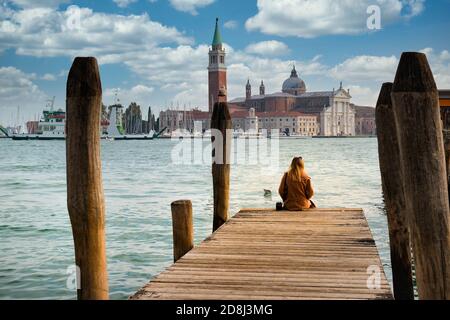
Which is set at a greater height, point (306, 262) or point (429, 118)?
point (429, 118)

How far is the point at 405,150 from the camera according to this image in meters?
2.67

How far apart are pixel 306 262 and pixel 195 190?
1599cm

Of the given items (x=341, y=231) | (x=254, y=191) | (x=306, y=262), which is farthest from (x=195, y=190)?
(x=306, y=262)

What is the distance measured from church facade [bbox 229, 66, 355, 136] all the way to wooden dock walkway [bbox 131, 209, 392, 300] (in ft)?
323

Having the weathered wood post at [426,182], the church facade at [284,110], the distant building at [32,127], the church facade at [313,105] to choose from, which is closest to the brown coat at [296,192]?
the weathered wood post at [426,182]

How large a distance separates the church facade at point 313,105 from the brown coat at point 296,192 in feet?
319

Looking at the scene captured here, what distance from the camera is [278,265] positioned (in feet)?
13.5

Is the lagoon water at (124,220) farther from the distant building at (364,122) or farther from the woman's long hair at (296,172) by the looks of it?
the distant building at (364,122)

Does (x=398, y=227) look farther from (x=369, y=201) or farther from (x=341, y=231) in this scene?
(x=369, y=201)

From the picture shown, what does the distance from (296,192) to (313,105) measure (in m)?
101

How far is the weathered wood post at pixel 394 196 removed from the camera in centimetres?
497

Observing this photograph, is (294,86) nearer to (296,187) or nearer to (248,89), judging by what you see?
(248,89)

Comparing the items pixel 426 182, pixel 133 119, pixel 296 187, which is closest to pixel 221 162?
pixel 296 187

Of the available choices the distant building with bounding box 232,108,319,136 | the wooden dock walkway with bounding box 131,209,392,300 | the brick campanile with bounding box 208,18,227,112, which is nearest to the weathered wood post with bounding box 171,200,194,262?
the wooden dock walkway with bounding box 131,209,392,300
